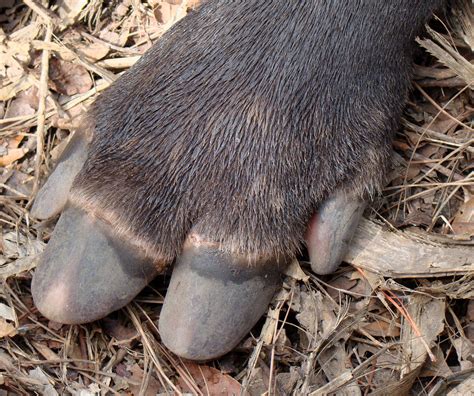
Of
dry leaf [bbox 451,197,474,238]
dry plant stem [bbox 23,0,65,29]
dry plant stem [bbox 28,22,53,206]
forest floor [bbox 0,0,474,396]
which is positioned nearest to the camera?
forest floor [bbox 0,0,474,396]

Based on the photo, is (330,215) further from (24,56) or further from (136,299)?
(24,56)

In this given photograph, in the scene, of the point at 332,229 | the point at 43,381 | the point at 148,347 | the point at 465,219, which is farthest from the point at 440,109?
the point at 43,381

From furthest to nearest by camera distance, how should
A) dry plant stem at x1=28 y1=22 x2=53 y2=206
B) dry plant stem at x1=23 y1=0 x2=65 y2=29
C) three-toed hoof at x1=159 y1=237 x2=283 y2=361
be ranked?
dry plant stem at x1=23 y1=0 x2=65 y2=29 → dry plant stem at x1=28 y1=22 x2=53 y2=206 → three-toed hoof at x1=159 y1=237 x2=283 y2=361

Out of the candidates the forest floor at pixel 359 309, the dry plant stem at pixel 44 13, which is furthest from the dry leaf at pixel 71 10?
the forest floor at pixel 359 309

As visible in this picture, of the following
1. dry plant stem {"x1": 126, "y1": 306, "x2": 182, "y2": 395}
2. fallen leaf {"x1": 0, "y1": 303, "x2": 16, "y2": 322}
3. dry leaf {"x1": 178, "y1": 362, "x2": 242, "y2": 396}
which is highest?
fallen leaf {"x1": 0, "y1": 303, "x2": 16, "y2": 322}

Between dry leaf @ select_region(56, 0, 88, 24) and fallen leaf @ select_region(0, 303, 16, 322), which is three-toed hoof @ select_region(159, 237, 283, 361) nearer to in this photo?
fallen leaf @ select_region(0, 303, 16, 322)

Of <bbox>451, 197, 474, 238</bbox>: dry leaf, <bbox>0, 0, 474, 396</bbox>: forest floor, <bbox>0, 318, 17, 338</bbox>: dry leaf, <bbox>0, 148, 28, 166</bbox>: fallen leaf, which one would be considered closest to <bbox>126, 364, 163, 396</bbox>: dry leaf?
<bbox>0, 0, 474, 396</bbox>: forest floor

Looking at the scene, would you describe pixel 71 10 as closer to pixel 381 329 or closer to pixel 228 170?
pixel 228 170

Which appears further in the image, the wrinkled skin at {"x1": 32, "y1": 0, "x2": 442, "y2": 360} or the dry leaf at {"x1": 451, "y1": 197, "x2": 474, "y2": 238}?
the dry leaf at {"x1": 451, "y1": 197, "x2": 474, "y2": 238}
